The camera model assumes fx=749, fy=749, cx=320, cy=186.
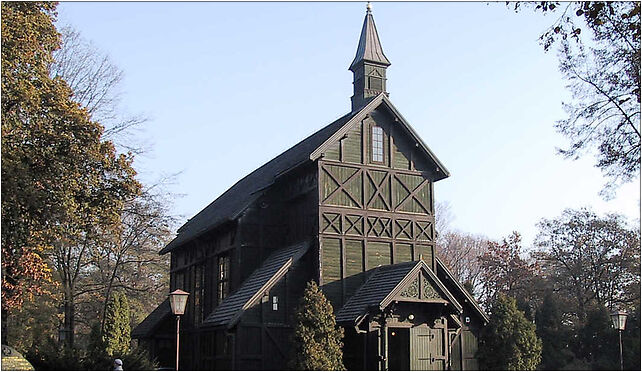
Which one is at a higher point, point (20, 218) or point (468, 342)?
point (20, 218)

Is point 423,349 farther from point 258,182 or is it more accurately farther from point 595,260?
point 595,260

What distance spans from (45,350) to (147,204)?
1665 cm

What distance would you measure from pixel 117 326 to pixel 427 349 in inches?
584

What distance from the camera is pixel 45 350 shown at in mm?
26656

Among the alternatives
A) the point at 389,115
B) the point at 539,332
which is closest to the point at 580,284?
the point at 539,332

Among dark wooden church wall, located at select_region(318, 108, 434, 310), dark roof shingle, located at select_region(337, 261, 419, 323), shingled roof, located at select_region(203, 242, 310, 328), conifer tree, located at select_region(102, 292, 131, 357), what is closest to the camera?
dark roof shingle, located at select_region(337, 261, 419, 323)

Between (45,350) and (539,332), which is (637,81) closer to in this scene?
(45,350)

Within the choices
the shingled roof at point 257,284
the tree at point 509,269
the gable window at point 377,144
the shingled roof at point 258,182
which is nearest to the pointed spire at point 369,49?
the shingled roof at point 258,182

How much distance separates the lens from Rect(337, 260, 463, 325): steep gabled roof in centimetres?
2441

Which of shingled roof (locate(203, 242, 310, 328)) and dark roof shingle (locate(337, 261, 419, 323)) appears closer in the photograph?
dark roof shingle (locate(337, 261, 419, 323))

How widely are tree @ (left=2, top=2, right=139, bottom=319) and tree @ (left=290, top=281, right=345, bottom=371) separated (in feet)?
22.2

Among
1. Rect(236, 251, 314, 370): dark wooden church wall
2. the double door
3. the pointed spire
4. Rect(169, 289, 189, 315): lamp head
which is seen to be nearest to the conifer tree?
Rect(236, 251, 314, 370): dark wooden church wall

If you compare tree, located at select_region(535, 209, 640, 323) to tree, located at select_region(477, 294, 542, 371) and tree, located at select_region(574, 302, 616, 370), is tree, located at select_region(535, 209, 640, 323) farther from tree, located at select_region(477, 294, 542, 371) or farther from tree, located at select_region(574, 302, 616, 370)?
tree, located at select_region(477, 294, 542, 371)

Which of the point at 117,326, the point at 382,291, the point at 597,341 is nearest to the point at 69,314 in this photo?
the point at 117,326
